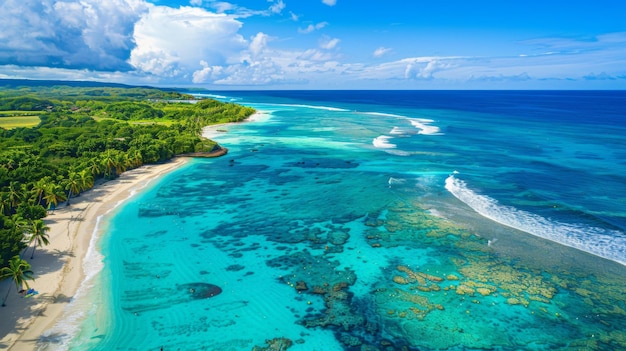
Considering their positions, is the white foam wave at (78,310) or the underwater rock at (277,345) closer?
the underwater rock at (277,345)

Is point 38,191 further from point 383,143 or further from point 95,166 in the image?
point 383,143

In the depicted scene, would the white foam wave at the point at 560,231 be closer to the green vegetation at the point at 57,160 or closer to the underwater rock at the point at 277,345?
the underwater rock at the point at 277,345

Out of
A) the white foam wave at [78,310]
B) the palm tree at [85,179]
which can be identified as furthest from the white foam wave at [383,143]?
the white foam wave at [78,310]

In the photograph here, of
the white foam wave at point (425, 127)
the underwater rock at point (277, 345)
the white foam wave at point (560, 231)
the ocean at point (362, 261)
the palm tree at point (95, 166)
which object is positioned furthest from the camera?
the white foam wave at point (425, 127)

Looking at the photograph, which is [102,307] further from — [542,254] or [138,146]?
[138,146]

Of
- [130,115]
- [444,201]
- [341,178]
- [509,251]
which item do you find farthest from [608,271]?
[130,115]
